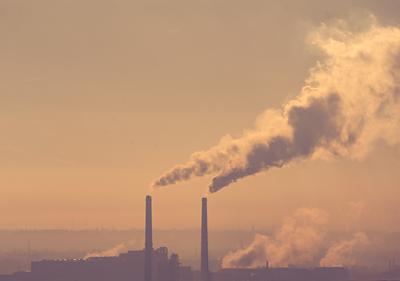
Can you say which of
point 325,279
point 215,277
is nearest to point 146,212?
point 215,277

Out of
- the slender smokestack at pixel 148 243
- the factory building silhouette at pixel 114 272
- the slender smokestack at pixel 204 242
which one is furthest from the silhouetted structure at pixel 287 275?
the slender smokestack at pixel 148 243

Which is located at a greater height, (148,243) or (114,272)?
(148,243)

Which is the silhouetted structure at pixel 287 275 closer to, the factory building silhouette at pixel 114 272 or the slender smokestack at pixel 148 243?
the factory building silhouette at pixel 114 272

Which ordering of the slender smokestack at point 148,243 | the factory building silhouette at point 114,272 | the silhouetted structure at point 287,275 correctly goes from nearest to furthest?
the slender smokestack at point 148,243, the factory building silhouette at point 114,272, the silhouetted structure at point 287,275

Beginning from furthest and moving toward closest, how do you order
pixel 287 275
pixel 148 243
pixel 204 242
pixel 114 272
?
pixel 287 275 → pixel 114 272 → pixel 204 242 → pixel 148 243

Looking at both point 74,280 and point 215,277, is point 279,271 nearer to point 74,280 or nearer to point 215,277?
point 215,277

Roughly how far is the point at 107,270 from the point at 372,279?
32352mm

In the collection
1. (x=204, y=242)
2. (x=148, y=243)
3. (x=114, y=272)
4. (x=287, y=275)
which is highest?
(x=204, y=242)

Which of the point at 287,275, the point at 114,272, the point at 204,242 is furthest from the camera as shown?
the point at 287,275

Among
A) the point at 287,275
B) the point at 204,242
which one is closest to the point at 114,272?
the point at 204,242

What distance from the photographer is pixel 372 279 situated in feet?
350

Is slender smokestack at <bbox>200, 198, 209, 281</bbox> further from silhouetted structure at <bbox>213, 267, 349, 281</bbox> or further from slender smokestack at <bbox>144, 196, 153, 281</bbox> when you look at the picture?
silhouetted structure at <bbox>213, 267, 349, 281</bbox>

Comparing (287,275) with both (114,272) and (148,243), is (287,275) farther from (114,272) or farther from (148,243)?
(148,243)

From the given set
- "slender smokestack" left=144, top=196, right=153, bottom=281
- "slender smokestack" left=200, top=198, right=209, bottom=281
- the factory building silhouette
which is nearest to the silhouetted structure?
the factory building silhouette
